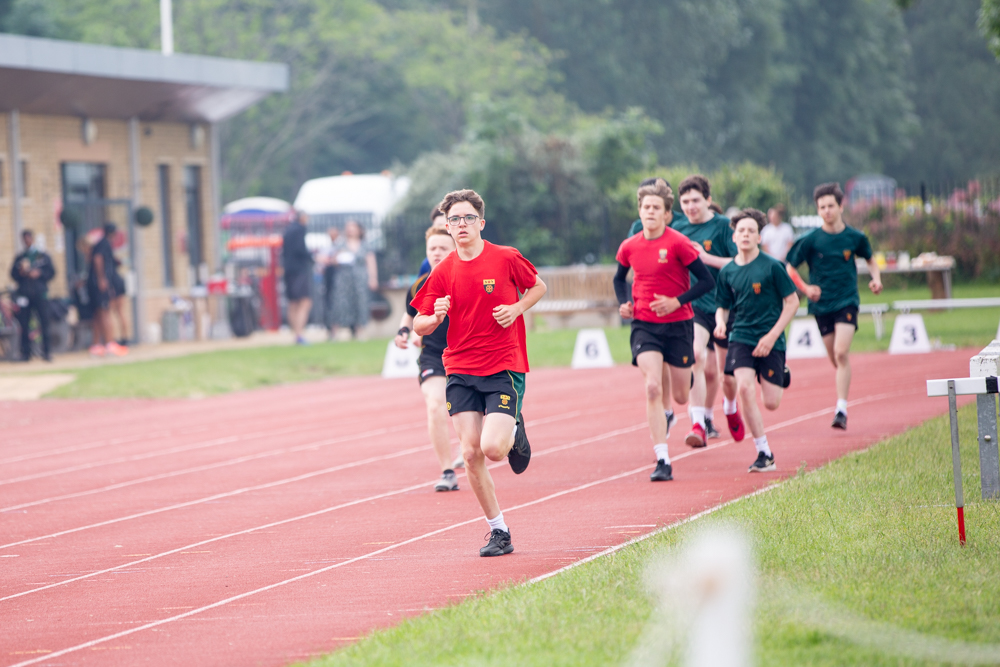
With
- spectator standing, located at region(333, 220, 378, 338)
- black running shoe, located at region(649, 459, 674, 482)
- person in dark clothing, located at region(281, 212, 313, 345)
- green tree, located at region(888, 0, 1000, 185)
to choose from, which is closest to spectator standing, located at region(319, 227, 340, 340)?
spectator standing, located at region(333, 220, 378, 338)

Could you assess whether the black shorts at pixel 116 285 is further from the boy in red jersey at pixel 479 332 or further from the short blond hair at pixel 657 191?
the boy in red jersey at pixel 479 332

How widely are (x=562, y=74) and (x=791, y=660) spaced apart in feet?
169

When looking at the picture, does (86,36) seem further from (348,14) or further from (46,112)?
(46,112)

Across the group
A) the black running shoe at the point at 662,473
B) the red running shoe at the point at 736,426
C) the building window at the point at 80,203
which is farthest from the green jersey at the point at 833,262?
the building window at the point at 80,203

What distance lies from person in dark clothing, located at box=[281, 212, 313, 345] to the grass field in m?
1.00

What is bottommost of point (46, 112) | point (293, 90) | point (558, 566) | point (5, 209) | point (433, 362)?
point (558, 566)

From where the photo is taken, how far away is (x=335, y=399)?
17766mm

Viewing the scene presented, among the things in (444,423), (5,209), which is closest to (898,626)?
(444,423)

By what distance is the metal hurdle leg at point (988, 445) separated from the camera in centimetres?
697

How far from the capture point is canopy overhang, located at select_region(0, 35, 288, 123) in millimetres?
22938

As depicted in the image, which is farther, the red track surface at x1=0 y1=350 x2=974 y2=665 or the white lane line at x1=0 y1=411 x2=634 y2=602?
the white lane line at x1=0 y1=411 x2=634 y2=602

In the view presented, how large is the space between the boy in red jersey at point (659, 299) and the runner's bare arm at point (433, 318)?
9.07 ft

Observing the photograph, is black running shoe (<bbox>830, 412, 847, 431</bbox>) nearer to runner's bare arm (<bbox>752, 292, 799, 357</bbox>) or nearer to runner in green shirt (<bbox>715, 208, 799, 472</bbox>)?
runner in green shirt (<bbox>715, 208, 799, 472</bbox>)

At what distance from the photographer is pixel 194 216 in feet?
95.4
